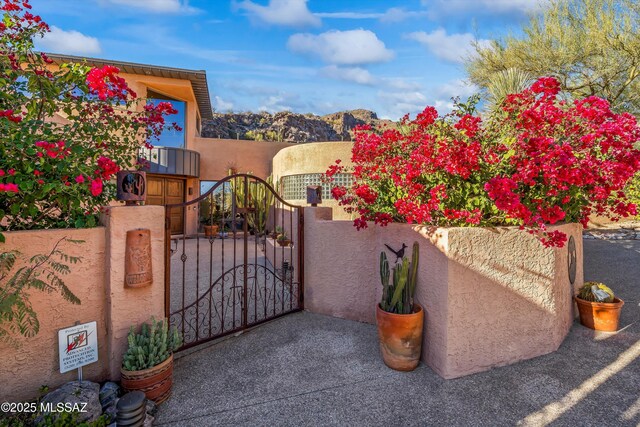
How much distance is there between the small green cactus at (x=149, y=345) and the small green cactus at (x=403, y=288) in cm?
242

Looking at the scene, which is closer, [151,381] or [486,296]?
[151,381]

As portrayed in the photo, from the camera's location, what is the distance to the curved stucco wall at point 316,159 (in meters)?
11.3

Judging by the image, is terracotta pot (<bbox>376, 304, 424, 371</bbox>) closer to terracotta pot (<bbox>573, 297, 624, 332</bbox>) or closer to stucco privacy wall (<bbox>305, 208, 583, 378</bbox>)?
stucco privacy wall (<bbox>305, 208, 583, 378</bbox>)

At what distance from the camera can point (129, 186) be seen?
3152mm

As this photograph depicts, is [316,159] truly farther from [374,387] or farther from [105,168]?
[374,387]

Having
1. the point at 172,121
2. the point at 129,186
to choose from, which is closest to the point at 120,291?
the point at 129,186

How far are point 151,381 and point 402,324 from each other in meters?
2.64

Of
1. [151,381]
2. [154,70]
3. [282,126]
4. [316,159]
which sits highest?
[282,126]

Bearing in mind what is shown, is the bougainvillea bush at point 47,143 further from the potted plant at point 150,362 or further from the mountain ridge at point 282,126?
the mountain ridge at point 282,126

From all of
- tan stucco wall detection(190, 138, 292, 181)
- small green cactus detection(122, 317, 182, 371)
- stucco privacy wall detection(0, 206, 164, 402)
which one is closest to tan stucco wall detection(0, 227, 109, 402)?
stucco privacy wall detection(0, 206, 164, 402)

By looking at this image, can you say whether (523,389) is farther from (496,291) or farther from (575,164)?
(575,164)

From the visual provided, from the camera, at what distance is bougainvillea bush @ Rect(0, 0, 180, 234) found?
8.61 ft

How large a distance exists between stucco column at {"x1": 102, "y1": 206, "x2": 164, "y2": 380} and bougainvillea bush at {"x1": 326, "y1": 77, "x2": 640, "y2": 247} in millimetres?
2981

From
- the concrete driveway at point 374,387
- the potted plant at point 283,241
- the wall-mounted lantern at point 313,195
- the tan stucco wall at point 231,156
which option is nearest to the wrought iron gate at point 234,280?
the potted plant at point 283,241
